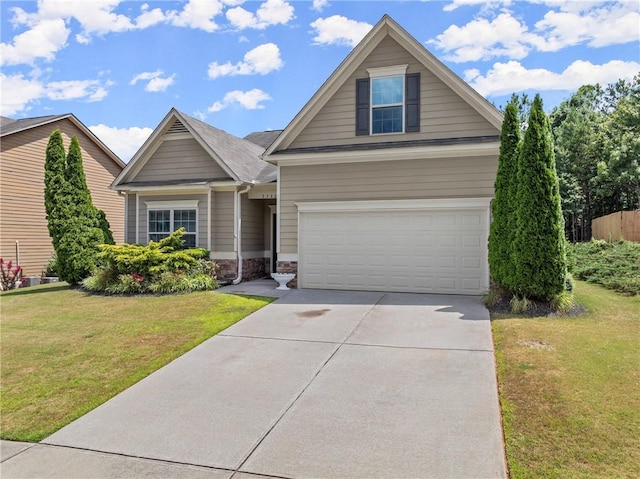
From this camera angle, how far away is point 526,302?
28.0ft

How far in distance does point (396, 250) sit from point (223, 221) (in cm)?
584

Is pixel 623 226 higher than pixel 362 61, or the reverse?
A: pixel 362 61

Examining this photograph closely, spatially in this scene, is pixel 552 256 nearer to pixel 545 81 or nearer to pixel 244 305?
pixel 244 305

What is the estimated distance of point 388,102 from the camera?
1207 centimetres

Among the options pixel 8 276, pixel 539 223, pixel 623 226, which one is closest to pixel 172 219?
pixel 8 276

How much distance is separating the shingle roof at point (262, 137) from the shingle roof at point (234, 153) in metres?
2.64

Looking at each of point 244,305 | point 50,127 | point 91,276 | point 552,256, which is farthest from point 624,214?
point 50,127

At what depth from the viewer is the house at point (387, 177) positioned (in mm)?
11148

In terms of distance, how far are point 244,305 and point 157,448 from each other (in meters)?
5.99

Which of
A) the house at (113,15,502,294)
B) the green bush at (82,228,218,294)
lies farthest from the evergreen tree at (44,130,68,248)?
the house at (113,15,502,294)

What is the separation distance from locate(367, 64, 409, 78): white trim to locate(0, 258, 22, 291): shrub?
14612mm

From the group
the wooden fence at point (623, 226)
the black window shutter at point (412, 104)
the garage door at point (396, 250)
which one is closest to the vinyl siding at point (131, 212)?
the garage door at point (396, 250)

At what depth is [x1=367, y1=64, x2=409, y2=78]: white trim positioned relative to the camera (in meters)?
11.9

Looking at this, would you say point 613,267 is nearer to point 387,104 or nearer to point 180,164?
point 387,104
